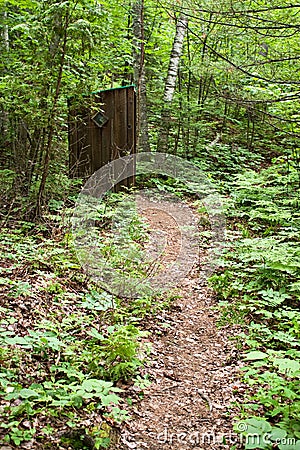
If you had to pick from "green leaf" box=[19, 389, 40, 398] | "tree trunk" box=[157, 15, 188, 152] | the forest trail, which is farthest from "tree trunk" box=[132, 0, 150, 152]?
"green leaf" box=[19, 389, 40, 398]

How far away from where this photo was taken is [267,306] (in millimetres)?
5621

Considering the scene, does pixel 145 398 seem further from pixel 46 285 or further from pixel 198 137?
pixel 198 137

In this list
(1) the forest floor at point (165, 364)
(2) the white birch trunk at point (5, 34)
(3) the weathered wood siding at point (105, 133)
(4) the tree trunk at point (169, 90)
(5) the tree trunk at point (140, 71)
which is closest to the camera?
(1) the forest floor at point (165, 364)

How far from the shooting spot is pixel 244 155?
549 inches

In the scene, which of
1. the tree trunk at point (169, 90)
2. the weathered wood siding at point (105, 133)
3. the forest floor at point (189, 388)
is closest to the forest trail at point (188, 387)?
the forest floor at point (189, 388)

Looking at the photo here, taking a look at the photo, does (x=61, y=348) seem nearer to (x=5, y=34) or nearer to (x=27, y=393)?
(x=27, y=393)

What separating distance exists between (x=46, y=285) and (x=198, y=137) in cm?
914

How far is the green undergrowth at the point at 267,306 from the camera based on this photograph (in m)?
3.36

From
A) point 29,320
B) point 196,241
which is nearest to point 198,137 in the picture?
point 196,241

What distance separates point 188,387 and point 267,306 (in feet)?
6.52

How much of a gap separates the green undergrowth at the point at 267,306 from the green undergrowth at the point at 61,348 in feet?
3.42

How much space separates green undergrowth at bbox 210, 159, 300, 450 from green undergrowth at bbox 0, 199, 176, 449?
104 centimetres

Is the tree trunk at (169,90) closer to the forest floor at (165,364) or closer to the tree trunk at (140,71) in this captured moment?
the tree trunk at (140,71)

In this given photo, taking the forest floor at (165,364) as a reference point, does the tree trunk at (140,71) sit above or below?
above
